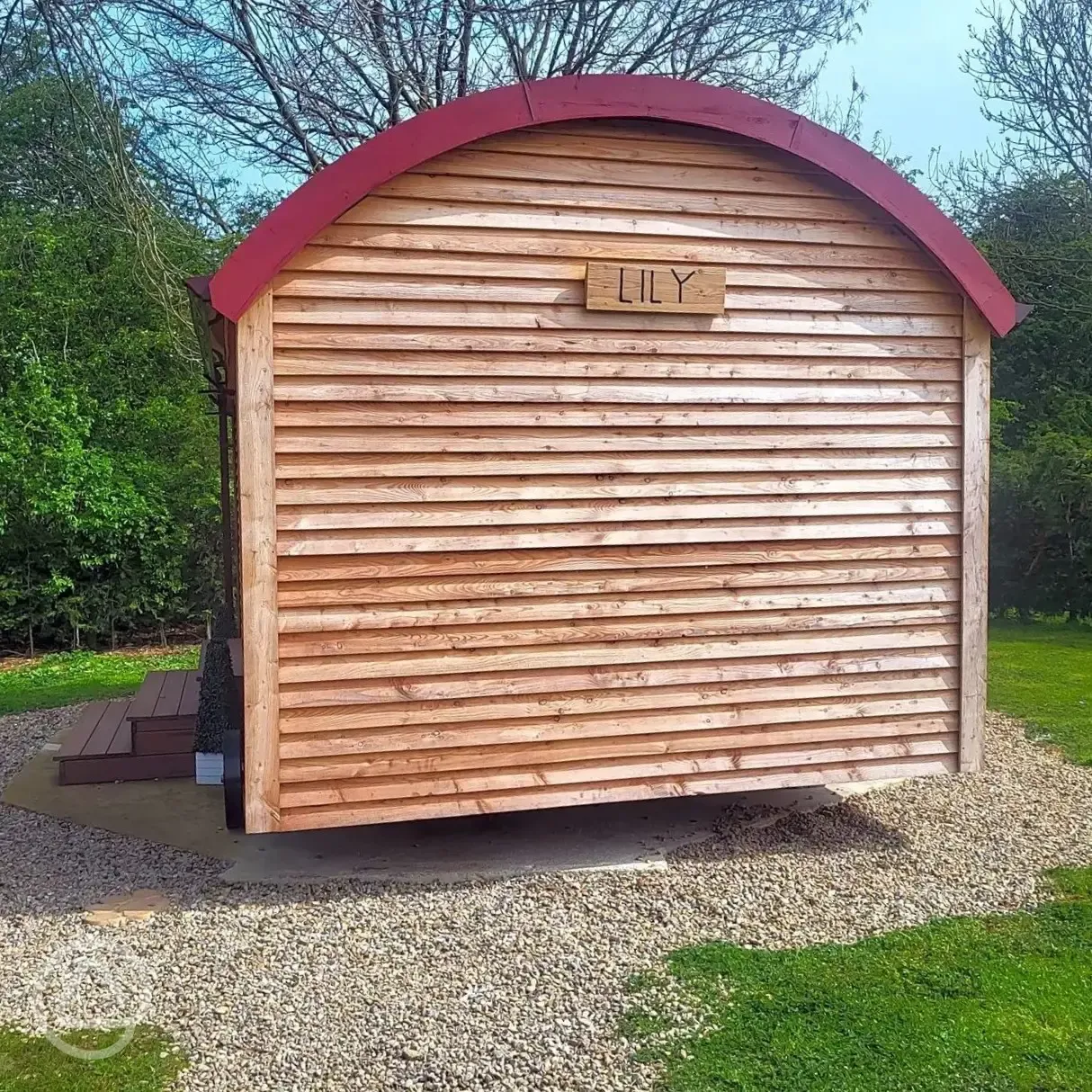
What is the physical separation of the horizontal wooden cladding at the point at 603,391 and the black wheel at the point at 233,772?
169 cm

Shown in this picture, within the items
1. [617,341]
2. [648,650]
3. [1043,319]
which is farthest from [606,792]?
[1043,319]

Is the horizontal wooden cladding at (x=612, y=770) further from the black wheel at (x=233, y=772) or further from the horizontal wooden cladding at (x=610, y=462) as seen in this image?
the horizontal wooden cladding at (x=610, y=462)

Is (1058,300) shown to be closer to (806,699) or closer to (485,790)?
(806,699)

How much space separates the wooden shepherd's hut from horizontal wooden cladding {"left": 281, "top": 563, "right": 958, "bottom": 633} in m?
0.01

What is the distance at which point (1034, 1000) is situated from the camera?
3902 millimetres

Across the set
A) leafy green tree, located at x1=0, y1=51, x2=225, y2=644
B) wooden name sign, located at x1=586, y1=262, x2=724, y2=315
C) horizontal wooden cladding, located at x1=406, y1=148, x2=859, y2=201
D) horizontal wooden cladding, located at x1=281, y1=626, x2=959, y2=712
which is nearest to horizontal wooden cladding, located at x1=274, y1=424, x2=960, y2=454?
wooden name sign, located at x1=586, y1=262, x2=724, y2=315

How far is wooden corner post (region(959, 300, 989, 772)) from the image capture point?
18.5ft

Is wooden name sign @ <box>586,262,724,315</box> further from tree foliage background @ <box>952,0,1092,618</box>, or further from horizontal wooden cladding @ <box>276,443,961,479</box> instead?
tree foliage background @ <box>952,0,1092,618</box>

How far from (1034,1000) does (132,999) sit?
3.20 m

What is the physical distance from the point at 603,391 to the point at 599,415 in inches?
4.3

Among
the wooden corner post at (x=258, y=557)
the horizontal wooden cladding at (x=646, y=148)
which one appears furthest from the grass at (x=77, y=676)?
the horizontal wooden cladding at (x=646, y=148)

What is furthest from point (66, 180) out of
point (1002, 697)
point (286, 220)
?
point (1002, 697)

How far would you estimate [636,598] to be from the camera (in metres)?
5.29

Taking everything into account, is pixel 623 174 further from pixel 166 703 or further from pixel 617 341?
pixel 166 703
